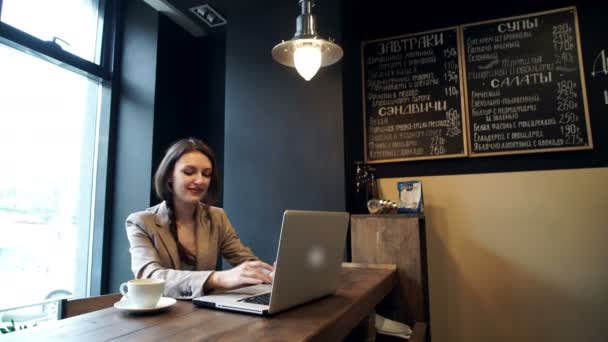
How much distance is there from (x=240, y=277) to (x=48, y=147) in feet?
6.60

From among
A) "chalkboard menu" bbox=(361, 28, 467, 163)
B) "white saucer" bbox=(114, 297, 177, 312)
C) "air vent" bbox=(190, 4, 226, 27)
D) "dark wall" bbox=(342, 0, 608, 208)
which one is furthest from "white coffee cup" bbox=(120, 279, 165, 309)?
"air vent" bbox=(190, 4, 226, 27)

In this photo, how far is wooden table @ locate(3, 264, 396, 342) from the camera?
2.35 feet

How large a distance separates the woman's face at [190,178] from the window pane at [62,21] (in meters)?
1.51

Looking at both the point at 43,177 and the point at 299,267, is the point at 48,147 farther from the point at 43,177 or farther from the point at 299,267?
the point at 299,267

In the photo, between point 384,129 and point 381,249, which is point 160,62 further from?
point 381,249

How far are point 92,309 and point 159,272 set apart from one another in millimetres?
224

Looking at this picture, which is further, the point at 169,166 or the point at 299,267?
the point at 169,166

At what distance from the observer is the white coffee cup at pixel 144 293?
88 centimetres

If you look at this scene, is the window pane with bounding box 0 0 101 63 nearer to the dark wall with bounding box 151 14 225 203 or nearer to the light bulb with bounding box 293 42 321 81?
the dark wall with bounding box 151 14 225 203

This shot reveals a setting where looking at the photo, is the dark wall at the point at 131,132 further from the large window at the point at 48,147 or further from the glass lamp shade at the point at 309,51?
the glass lamp shade at the point at 309,51

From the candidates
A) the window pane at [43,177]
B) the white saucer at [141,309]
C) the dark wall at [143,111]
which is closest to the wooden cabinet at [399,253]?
the white saucer at [141,309]

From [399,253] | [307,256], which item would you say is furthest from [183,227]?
[399,253]

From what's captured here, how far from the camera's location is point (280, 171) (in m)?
2.15

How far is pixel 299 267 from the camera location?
35.0 inches
